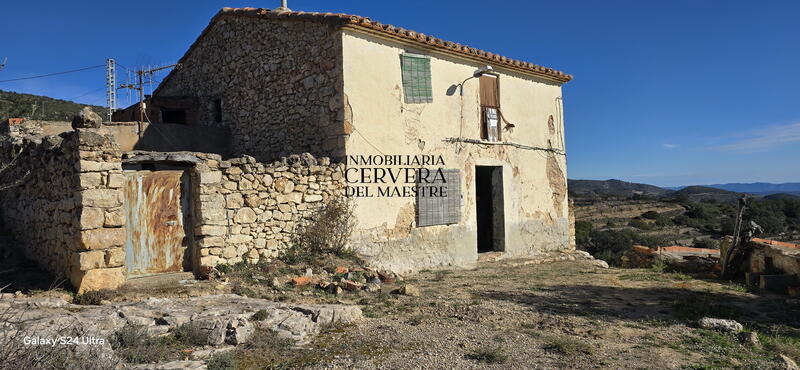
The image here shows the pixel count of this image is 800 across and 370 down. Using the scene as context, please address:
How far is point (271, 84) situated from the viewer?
395 inches

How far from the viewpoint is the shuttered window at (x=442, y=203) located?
9.88 meters

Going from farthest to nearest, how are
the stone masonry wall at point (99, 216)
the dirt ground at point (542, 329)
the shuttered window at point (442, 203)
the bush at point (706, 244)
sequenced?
1. the bush at point (706, 244)
2. the shuttered window at point (442, 203)
3. the stone masonry wall at point (99, 216)
4. the dirt ground at point (542, 329)

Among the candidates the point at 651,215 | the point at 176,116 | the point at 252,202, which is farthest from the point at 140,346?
the point at 651,215

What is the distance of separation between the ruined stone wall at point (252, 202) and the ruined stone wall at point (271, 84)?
922 millimetres

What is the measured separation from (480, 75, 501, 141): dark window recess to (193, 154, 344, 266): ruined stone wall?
4480 millimetres

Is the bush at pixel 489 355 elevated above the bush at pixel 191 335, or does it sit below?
below

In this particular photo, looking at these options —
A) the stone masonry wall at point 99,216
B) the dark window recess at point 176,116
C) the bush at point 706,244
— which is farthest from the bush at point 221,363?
the bush at point 706,244

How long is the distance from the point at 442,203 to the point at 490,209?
240 centimetres

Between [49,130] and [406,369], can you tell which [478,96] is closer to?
[406,369]

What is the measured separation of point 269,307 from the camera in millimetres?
5359

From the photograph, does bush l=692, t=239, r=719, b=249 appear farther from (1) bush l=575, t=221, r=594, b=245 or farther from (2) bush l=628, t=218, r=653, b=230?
(2) bush l=628, t=218, r=653, b=230

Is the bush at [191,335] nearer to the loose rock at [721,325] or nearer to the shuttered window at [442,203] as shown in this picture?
the loose rock at [721,325]

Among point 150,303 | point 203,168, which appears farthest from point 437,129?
point 150,303

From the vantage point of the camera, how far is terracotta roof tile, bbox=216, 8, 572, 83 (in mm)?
8630
